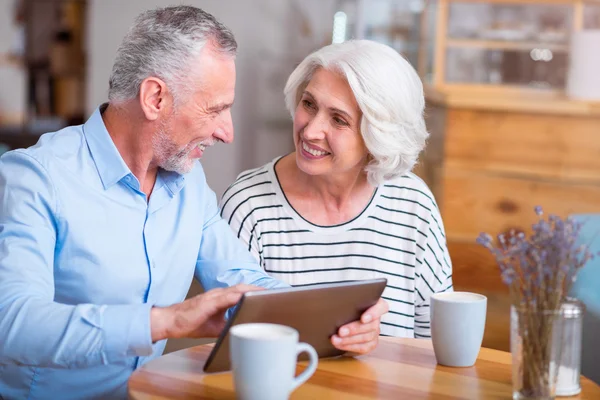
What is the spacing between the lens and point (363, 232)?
2.05m

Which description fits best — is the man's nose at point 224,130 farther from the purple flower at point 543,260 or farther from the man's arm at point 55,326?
the purple flower at point 543,260

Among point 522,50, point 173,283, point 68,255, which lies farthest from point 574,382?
point 522,50

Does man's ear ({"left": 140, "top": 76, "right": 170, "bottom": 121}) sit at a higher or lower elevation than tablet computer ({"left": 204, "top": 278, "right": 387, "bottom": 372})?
higher

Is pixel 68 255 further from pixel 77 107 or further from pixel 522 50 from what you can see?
→ pixel 77 107

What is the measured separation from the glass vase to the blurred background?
5.86 feet

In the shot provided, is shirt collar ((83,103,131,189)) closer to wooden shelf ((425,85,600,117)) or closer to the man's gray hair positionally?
the man's gray hair

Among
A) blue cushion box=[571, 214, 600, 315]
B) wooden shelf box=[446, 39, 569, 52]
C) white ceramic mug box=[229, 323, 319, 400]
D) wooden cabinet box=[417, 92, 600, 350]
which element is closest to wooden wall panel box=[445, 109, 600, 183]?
wooden cabinet box=[417, 92, 600, 350]

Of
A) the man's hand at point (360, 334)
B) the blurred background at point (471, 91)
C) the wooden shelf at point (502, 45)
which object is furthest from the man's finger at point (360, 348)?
the wooden shelf at point (502, 45)

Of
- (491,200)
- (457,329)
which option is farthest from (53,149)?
(491,200)

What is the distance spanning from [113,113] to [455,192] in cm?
251

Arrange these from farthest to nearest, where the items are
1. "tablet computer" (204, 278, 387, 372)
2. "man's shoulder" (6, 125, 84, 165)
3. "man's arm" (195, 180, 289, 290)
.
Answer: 1. "man's arm" (195, 180, 289, 290)
2. "man's shoulder" (6, 125, 84, 165)
3. "tablet computer" (204, 278, 387, 372)

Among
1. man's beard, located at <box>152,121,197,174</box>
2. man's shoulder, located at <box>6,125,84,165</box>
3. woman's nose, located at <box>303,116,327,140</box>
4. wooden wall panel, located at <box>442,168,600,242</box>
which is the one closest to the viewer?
man's shoulder, located at <box>6,125,84,165</box>

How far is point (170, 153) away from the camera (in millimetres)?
1659

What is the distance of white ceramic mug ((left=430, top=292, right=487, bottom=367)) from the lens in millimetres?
1431
